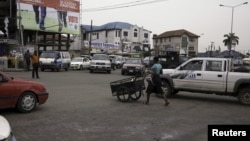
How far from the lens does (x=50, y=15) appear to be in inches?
1900

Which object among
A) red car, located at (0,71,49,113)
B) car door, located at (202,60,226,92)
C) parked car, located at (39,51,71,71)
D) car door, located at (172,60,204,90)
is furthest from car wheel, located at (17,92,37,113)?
parked car, located at (39,51,71,71)

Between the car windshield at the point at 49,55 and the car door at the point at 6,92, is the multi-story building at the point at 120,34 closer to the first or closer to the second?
the car windshield at the point at 49,55

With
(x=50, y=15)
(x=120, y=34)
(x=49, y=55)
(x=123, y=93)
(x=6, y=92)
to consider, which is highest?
(x=120, y=34)

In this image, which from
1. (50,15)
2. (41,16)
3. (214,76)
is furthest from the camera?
(50,15)

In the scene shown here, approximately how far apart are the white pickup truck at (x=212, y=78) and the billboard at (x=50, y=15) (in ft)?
102

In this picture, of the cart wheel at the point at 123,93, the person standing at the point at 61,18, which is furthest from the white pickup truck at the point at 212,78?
the person standing at the point at 61,18

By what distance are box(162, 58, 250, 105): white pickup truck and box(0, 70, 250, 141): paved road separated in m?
0.55

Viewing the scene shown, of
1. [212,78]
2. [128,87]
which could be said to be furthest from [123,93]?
[212,78]

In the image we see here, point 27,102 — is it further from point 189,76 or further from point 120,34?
point 120,34

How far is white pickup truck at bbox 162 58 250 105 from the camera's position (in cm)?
1291

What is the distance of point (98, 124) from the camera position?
27.8ft

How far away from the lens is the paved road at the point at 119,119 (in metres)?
7.43

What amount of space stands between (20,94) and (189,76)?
23.1 feet

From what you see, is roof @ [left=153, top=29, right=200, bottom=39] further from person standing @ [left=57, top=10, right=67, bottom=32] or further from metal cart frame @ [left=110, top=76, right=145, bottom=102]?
metal cart frame @ [left=110, top=76, right=145, bottom=102]
